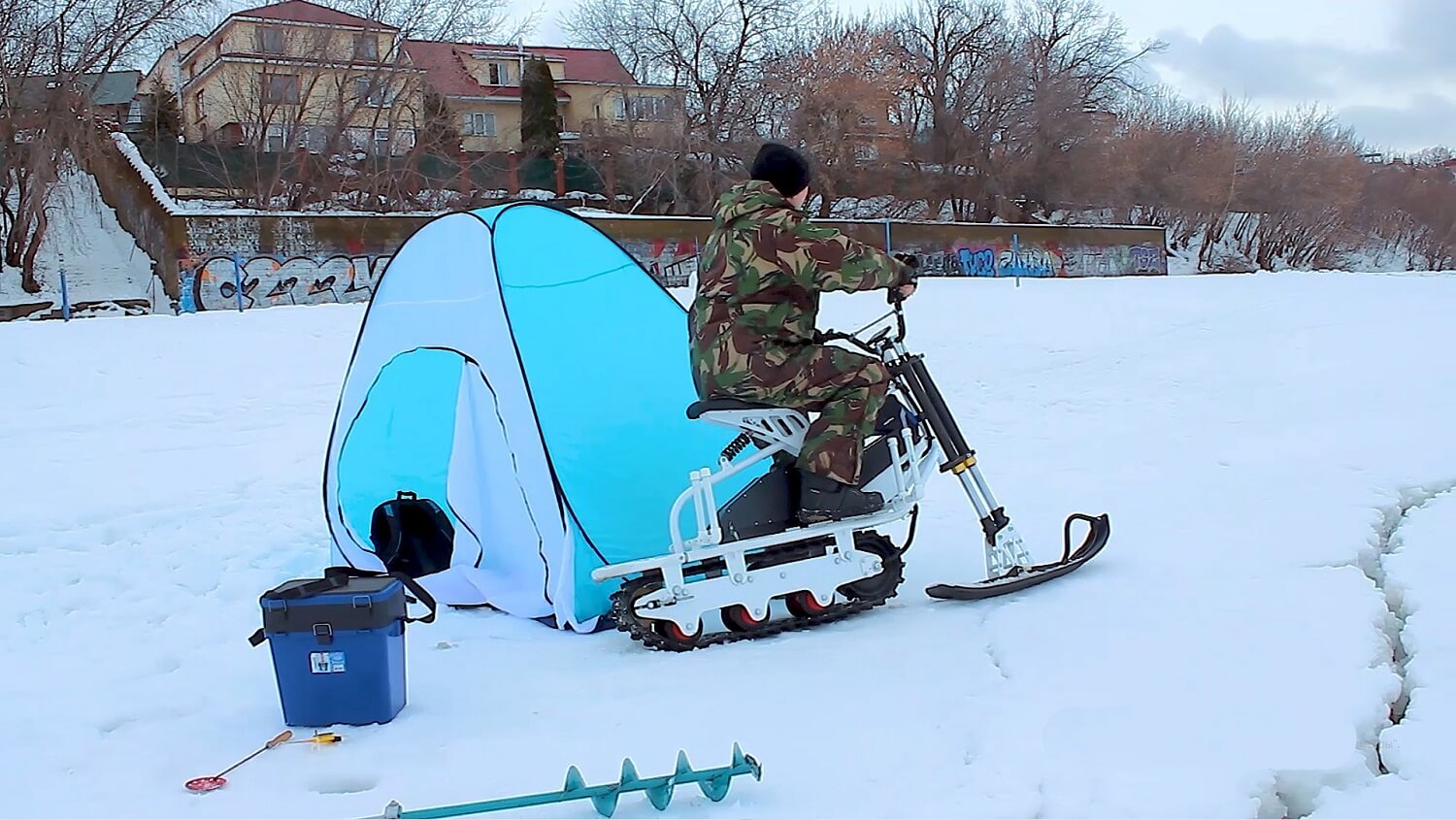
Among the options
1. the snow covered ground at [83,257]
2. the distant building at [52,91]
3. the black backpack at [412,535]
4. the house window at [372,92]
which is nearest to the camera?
the black backpack at [412,535]

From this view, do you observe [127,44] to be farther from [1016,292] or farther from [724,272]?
[724,272]

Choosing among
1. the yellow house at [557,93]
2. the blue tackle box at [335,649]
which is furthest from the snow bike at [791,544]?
the yellow house at [557,93]

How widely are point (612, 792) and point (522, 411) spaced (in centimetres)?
225

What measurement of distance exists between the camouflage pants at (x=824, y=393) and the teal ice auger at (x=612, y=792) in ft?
5.66

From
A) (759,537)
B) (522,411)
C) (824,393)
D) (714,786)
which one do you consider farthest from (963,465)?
(714,786)

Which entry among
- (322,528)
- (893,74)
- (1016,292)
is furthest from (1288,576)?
(893,74)

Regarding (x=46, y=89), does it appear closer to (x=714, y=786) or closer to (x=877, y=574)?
(x=877, y=574)

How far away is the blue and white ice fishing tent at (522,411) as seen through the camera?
195 inches

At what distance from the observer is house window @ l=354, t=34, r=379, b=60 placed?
3117cm

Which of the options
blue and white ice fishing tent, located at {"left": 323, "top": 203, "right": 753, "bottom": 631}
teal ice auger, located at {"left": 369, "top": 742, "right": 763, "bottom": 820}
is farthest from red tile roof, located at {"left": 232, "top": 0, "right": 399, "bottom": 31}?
teal ice auger, located at {"left": 369, "top": 742, "right": 763, "bottom": 820}

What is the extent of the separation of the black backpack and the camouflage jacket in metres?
1.71

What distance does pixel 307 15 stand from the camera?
102 feet

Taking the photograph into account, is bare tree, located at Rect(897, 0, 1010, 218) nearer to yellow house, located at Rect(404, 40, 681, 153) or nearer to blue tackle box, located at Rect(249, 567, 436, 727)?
yellow house, located at Rect(404, 40, 681, 153)

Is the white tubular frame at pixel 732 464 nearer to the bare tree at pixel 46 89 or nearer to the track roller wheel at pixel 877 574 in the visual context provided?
the track roller wheel at pixel 877 574
